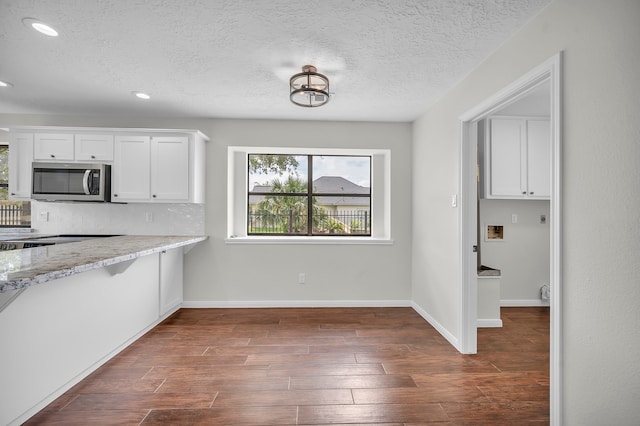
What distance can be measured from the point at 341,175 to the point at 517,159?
84.3 inches

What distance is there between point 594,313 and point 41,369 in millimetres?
2977

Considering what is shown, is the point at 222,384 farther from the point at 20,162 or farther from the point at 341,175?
the point at 20,162

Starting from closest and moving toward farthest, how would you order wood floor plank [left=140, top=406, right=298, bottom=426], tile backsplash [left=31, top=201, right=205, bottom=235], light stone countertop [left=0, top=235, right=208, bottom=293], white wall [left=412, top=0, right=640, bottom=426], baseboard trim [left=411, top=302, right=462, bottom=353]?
1. white wall [left=412, top=0, right=640, bottom=426]
2. light stone countertop [left=0, top=235, right=208, bottom=293]
3. wood floor plank [left=140, top=406, right=298, bottom=426]
4. baseboard trim [left=411, top=302, right=462, bottom=353]
5. tile backsplash [left=31, top=201, right=205, bottom=235]

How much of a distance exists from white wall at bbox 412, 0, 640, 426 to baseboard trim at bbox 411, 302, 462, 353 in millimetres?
1184

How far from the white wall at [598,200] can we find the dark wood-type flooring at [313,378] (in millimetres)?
643

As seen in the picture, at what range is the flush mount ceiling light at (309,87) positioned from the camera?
7.91 feet

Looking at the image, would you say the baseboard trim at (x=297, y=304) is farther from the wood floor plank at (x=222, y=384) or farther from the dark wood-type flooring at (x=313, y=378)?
the wood floor plank at (x=222, y=384)

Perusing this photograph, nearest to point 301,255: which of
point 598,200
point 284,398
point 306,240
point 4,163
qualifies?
point 306,240

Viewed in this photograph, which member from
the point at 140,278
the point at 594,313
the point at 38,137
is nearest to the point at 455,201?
the point at 594,313

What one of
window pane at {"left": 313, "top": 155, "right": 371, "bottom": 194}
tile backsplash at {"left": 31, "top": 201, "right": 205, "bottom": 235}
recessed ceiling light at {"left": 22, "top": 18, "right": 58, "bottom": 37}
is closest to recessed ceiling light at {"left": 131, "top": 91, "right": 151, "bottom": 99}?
recessed ceiling light at {"left": 22, "top": 18, "right": 58, "bottom": 37}

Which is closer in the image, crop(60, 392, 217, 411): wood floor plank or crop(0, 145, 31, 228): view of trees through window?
crop(60, 392, 217, 411): wood floor plank

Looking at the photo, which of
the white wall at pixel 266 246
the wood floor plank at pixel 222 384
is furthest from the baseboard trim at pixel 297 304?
the wood floor plank at pixel 222 384

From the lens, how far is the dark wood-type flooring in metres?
1.84

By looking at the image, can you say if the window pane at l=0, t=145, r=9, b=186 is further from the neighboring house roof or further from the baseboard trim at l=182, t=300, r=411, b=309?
the neighboring house roof
